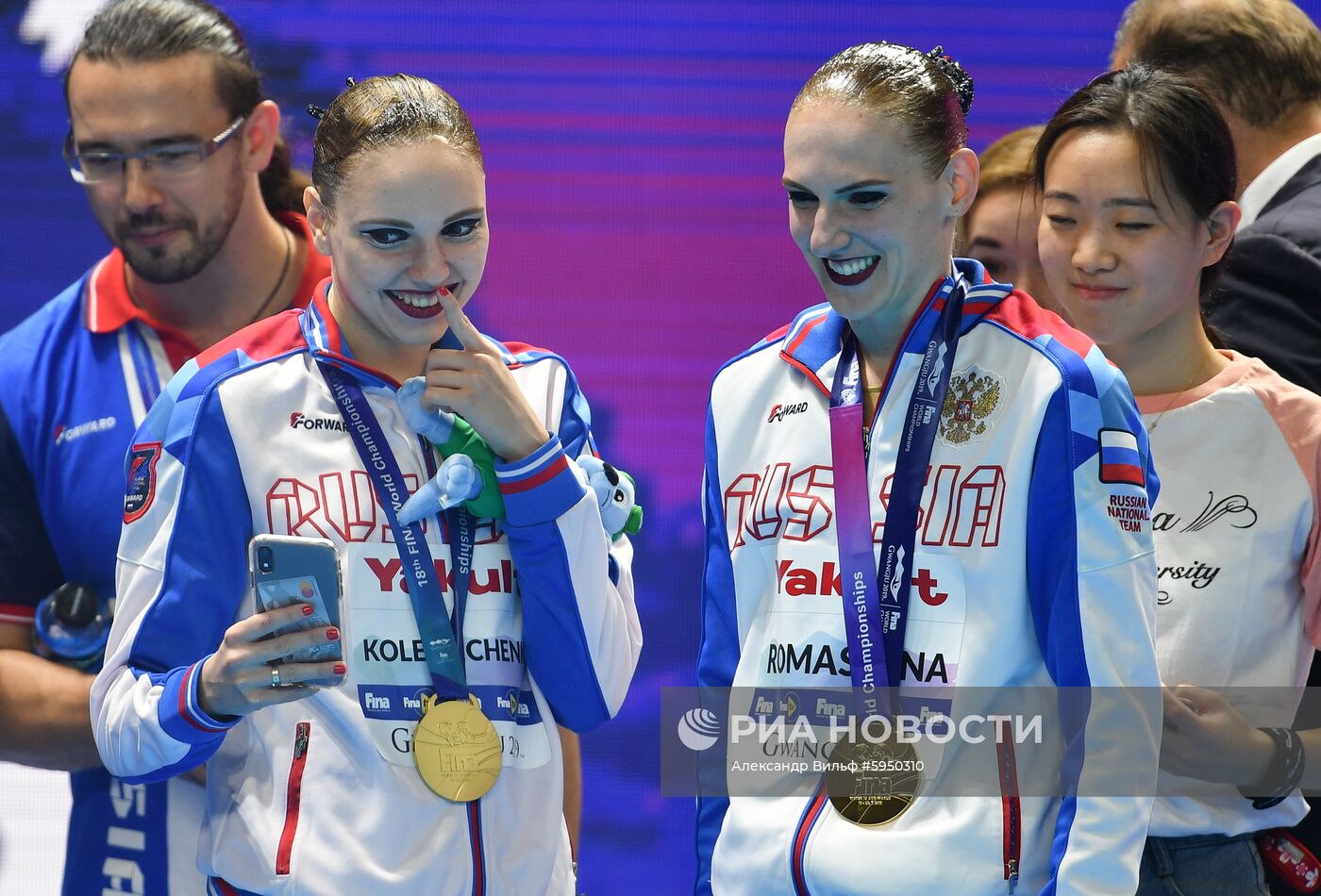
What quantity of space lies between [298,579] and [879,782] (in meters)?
0.84

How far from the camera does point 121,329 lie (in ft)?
9.61

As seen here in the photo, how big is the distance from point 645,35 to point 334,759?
253 centimetres

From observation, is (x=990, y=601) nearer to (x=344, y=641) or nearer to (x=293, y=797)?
(x=344, y=641)

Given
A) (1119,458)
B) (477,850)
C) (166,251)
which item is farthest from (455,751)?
(166,251)

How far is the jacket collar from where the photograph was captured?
2.21m

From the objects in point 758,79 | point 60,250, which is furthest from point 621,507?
point 60,250

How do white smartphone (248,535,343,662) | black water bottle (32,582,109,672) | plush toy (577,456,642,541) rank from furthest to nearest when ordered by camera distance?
black water bottle (32,582,109,672) < plush toy (577,456,642,541) < white smartphone (248,535,343,662)

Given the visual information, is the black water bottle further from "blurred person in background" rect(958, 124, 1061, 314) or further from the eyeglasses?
"blurred person in background" rect(958, 124, 1061, 314)

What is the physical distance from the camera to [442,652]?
2.14 metres

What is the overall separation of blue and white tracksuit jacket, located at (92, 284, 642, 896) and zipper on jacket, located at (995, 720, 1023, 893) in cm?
60

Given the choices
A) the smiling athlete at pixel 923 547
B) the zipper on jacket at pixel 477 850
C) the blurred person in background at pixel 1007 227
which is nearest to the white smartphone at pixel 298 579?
the zipper on jacket at pixel 477 850

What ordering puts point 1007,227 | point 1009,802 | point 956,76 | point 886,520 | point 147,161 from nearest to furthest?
point 1009,802 → point 886,520 → point 956,76 → point 147,161 → point 1007,227

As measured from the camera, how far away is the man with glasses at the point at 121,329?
2727 millimetres

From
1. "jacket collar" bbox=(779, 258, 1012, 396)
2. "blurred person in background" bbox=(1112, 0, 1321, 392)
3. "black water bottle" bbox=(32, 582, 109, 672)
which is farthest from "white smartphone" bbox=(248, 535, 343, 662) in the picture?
"blurred person in background" bbox=(1112, 0, 1321, 392)
